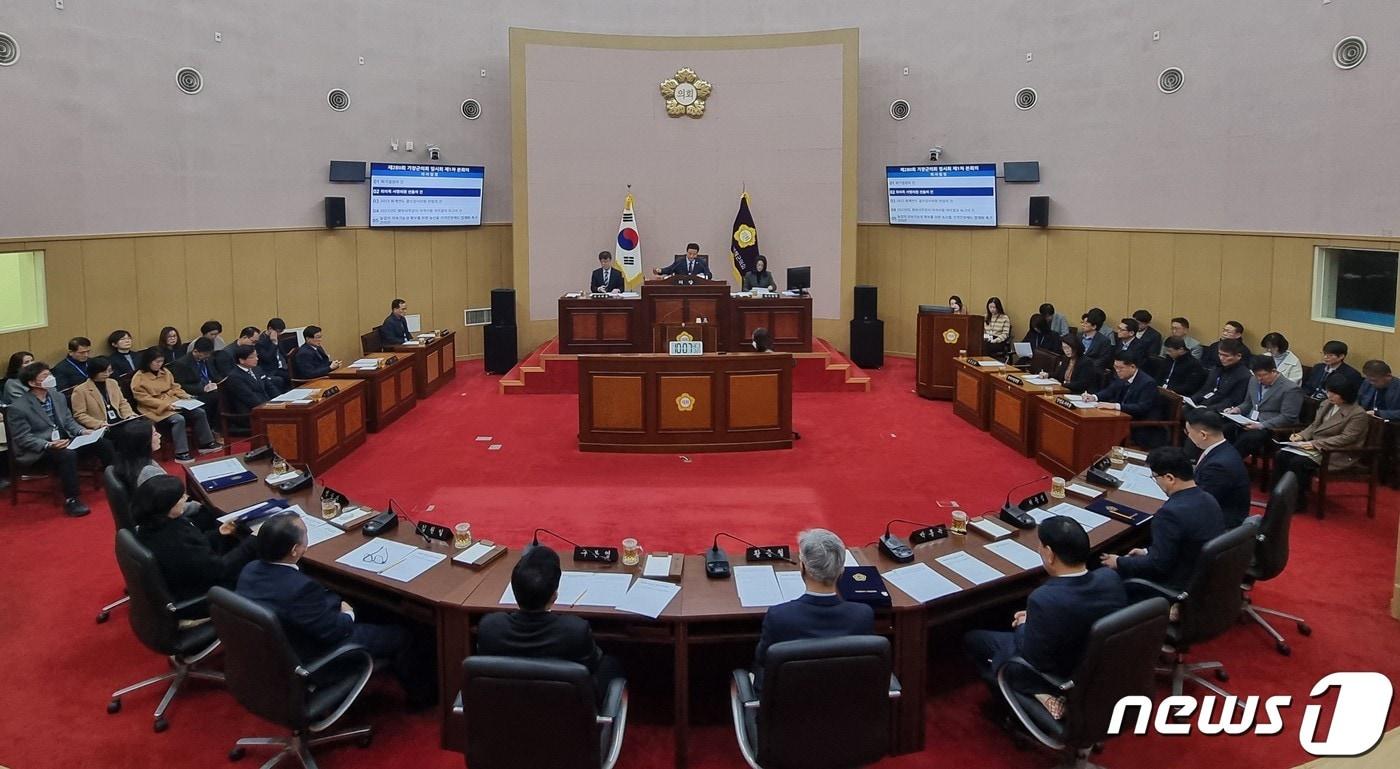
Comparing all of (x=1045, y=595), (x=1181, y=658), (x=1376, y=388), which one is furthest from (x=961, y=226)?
(x=1045, y=595)

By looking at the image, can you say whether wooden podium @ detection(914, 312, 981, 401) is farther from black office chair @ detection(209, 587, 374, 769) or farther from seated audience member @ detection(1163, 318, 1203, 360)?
black office chair @ detection(209, 587, 374, 769)

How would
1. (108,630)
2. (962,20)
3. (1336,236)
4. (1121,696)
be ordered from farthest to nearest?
(962,20) → (1336,236) → (108,630) → (1121,696)

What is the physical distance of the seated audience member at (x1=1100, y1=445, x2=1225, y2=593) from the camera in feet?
15.1

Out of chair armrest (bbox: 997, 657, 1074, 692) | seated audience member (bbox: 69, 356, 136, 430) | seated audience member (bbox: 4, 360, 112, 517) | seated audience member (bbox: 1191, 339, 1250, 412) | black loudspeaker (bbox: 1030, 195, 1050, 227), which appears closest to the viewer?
chair armrest (bbox: 997, 657, 1074, 692)

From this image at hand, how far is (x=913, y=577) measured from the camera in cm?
459

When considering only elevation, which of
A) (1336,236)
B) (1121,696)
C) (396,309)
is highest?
(1336,236)

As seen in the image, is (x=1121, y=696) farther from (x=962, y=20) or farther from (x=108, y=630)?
(x=962, y=20)

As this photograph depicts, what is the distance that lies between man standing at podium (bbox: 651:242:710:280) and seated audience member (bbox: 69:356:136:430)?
284 inches

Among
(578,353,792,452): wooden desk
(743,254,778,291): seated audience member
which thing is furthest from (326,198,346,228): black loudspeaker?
(743,254,778,291): seated audience member

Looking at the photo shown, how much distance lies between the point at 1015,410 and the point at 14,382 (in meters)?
9.31

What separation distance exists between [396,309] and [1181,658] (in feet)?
34.7

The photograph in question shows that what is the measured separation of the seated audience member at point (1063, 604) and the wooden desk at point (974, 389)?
668cm

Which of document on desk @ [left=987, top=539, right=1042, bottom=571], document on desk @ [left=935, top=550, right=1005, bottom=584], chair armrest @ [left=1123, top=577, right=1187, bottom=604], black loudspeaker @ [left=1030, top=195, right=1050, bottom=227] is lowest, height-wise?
chair armrest @ [left=1123, top=577, right=1187, bottom=604]

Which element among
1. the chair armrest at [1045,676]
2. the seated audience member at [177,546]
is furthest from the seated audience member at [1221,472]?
the seated audience member at [177,546]
